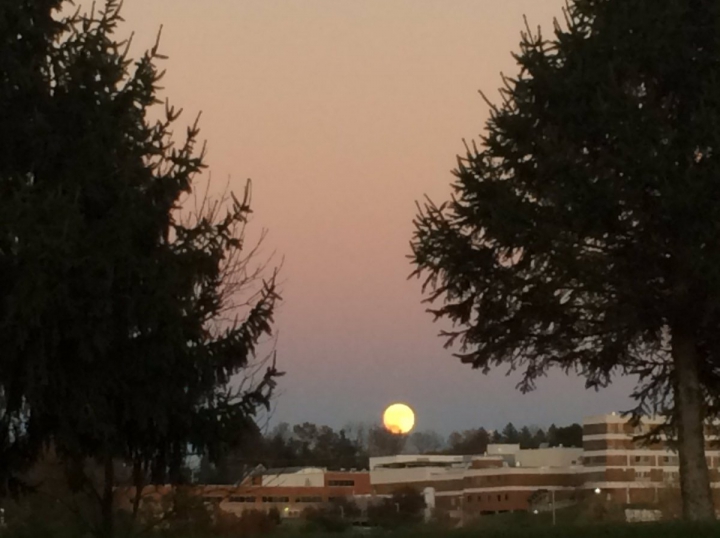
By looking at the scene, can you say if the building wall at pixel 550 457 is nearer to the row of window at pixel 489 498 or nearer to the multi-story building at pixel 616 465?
the multi-story building at pixel 616 465

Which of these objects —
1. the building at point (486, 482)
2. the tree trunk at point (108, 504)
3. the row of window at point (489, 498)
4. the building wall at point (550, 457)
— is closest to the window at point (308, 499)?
the building at point (486, 482)

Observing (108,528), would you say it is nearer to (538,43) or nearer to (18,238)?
(18,238)

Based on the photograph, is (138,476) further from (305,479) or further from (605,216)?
(305,479)

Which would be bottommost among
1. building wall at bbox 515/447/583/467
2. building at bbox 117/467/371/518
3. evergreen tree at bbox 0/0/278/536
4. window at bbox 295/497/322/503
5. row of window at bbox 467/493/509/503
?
row of window at bbox 467/493/509/503

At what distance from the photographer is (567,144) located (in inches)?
701

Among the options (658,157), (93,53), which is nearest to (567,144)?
(658,157)

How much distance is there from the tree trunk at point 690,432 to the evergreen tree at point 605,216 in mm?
22

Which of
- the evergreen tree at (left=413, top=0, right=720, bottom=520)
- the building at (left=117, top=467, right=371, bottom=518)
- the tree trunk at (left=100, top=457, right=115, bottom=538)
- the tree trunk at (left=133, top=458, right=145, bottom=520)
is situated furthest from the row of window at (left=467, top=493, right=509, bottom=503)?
the tree trunk at (left=100, top=457, right=115, bottom=538)

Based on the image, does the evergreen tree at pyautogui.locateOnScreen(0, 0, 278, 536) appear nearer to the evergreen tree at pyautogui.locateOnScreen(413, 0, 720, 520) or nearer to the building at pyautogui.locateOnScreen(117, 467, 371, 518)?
the evergreen tree at pyautogui.locateOnScreen(413, 0, 720, 520)

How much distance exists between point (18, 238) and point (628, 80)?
9786 mm

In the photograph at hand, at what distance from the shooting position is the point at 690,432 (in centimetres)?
1809

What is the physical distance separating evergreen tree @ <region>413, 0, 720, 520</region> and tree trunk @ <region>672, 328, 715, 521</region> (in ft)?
0.07

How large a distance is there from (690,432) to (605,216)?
3622 mm

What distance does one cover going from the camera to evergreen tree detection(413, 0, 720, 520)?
17219mm
